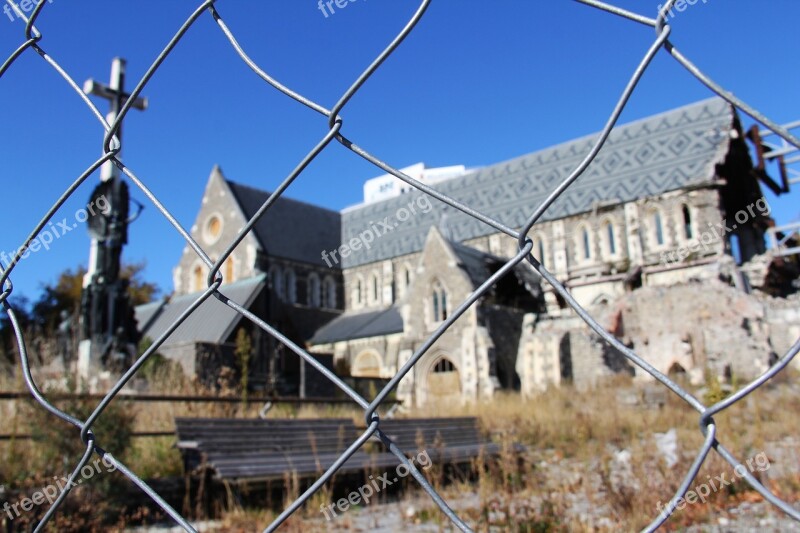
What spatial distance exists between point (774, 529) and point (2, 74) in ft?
17.1

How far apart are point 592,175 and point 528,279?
17.4 feet

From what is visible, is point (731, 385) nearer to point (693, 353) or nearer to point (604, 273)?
point (693, 353)

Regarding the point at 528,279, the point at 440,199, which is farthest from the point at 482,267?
the point at 440,199

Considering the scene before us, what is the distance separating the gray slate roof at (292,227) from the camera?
101 ft

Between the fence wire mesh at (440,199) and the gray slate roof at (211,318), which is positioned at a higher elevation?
the gray slate roof at (211,318)

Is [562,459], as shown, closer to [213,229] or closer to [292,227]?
[292,227]

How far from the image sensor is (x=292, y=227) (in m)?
32.6

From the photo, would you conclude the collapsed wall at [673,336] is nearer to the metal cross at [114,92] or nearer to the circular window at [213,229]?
the metal cross at [114,92]

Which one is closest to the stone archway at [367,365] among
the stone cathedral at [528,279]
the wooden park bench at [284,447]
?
the stone cathedral at [528,279]

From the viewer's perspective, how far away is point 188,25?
1.28 meters

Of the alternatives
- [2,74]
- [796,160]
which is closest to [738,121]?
[796,160]

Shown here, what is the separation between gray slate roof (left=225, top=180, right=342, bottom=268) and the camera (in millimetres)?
30875

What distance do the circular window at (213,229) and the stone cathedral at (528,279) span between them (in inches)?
2.7

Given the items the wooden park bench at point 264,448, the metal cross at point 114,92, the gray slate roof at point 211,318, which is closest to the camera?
the wooden park bench at point 264,448
